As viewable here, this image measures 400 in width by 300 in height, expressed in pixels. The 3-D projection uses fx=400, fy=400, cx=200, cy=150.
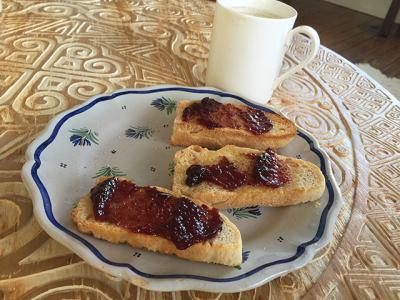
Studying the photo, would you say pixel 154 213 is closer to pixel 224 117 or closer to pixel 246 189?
pixel 246 189

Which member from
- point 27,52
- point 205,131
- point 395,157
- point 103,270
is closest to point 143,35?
point 27,52

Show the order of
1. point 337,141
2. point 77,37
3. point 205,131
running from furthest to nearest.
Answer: point 77,37
point 337,141
point 205,131

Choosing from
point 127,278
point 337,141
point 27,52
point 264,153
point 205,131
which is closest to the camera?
point 127,278

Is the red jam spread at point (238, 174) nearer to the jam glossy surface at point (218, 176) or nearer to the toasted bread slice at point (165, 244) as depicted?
the jam glossy surface at point (218, 176)

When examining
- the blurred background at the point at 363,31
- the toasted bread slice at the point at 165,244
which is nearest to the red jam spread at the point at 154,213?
the toasted bread slice at the point at 165,244

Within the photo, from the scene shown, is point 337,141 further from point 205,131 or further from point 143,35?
point 143,35

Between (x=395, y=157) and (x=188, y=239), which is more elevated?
(x=188, y=239)
